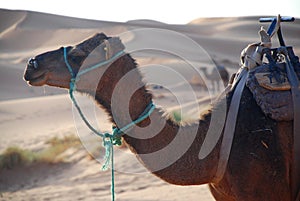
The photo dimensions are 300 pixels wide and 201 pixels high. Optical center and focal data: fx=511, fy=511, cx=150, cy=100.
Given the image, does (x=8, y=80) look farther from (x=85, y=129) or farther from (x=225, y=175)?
(x=225, y=175)

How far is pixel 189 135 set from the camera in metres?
3.56

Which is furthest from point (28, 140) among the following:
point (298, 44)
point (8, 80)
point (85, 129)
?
point (298, 44)

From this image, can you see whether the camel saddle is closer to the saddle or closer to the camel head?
the saddle

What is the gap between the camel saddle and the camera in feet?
11.6

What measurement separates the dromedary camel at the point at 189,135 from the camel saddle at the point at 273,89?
0.06 m

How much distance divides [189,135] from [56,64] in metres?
1.06

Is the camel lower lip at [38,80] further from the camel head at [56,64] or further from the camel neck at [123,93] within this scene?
the camel neck at [123,93]

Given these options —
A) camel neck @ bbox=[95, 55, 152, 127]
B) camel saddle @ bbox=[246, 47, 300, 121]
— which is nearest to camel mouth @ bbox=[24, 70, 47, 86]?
camel neck @ bbox=[95, 55, 152, 127]

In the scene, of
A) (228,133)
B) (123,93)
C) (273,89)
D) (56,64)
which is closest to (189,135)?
(228,133)

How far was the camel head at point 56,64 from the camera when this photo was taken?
3.58 metres

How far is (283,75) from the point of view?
3652 mm

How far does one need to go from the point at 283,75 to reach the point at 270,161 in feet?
2.10

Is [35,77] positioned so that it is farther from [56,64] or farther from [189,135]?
[189,135]

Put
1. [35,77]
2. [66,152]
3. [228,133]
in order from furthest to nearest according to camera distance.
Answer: [66,152]
[35,77]
[228,133]
